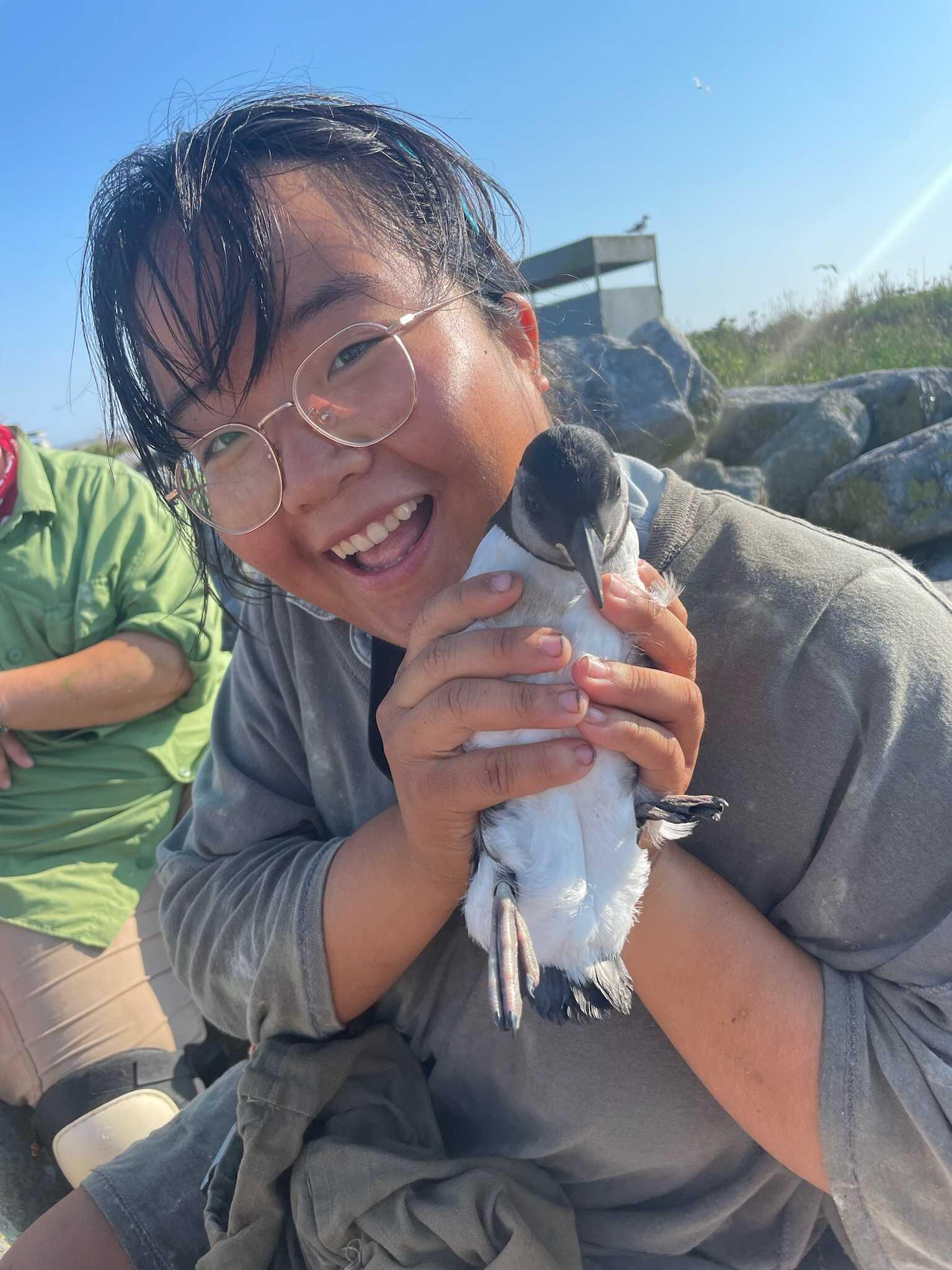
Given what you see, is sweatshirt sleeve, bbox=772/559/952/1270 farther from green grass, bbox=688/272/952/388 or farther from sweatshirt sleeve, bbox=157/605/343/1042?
green grass, bbox=688/272/952/388

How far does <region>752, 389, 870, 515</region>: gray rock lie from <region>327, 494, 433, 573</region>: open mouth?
18.3 ft

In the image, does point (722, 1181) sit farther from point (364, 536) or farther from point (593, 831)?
point (364, 536)

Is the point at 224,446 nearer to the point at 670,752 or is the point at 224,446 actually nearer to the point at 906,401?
the point at 670,752

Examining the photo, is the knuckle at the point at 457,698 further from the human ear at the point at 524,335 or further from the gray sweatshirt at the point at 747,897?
the human ear at the point at 524,335

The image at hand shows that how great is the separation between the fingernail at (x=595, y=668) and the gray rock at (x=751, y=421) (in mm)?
6415

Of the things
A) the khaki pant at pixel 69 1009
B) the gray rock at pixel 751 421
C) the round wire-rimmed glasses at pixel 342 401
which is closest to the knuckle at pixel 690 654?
the round wire-rimmed glasses at pixel 342 401

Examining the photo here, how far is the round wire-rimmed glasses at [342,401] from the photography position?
1454mm

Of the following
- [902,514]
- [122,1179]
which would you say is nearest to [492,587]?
[122,1179]

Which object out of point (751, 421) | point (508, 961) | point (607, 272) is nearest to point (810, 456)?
point (751, 421)

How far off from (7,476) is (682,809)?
8.97ft

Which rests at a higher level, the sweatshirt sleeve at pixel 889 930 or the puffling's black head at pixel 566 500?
the puffling's black head at pixel 566 500

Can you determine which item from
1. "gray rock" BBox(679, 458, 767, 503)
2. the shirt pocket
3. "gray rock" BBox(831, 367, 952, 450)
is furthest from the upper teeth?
"gray rock" BBox(831, 367, 952, 450)

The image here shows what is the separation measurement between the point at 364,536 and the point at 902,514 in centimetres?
480

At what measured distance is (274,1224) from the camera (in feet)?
5.30
